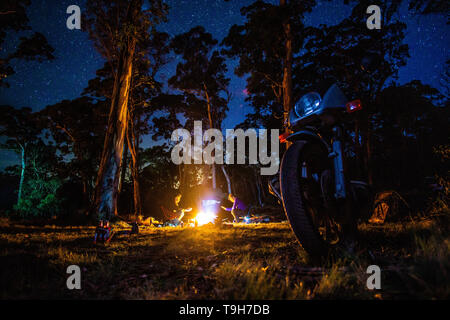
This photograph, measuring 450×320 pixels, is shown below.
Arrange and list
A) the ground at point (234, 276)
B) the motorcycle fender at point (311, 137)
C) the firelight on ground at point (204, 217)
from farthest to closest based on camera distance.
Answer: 1. the firelight on ground at point (204, 217)
2. the motorcycle fender at point (311, 137)
3. the ground at point (234, 276)

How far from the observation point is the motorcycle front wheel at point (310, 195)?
1.97 metres

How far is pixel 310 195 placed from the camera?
2430 mm

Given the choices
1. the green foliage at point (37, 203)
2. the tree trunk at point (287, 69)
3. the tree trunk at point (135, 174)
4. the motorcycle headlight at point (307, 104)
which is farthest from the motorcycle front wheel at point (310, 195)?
the green foliage at point (37, 203)

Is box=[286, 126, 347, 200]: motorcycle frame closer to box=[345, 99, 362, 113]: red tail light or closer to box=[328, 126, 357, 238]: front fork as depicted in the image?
box=[328, 126, 357, 238]: front fork

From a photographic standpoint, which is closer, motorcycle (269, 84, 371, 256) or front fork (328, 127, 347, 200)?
motorcycle (269, 84, 371, 256)

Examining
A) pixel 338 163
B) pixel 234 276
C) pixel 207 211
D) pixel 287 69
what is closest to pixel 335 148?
pixel 338 163

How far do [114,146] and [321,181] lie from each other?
703cm

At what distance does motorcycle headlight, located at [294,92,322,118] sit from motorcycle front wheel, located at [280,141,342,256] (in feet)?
1.41

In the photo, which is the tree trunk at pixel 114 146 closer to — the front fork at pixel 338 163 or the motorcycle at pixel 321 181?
the motorcycle at pixel 321 181

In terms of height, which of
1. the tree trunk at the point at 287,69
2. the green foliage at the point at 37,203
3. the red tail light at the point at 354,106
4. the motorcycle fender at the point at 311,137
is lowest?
the green foliage at the point at 37,203

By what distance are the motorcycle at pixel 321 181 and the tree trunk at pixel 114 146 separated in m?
6.17

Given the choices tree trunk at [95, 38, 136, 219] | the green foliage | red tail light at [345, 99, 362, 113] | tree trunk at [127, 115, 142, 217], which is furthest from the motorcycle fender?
the green foliage

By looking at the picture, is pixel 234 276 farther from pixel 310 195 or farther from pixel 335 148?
pixel 335 148

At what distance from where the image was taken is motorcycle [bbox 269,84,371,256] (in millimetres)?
2006
